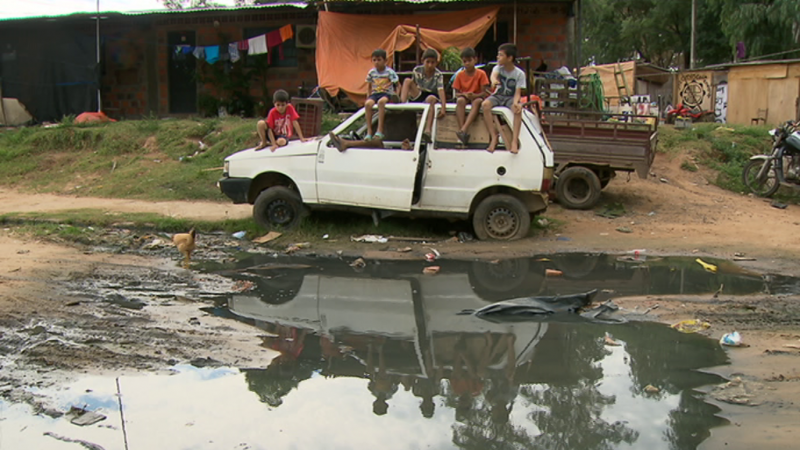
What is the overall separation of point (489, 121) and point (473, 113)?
233mm

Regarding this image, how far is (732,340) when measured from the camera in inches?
191

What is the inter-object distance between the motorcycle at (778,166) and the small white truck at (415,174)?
226 inches

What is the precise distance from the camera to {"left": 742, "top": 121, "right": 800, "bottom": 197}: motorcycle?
38.0 ft

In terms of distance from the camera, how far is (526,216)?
331 inches

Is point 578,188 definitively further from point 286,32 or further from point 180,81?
point 180,81

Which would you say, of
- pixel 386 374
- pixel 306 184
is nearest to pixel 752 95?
pixel 306 184

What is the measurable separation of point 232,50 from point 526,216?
11040mm

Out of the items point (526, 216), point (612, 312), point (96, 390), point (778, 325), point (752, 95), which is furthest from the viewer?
point (752, 95)

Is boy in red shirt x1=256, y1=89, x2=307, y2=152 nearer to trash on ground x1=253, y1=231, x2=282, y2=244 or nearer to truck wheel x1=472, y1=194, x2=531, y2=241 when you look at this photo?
trash on ground x1=253, y1=231, x2=282, y2=244

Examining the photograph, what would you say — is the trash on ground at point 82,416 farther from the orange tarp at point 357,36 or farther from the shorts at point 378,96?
the orange tarp at point 357,36

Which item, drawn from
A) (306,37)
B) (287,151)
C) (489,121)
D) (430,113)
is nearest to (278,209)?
(287,151)

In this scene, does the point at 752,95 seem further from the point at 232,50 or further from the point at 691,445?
the point at 691,445

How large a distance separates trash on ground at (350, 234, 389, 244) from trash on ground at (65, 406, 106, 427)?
482cm

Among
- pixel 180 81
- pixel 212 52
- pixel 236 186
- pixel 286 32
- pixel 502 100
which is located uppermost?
pixel 286 32
